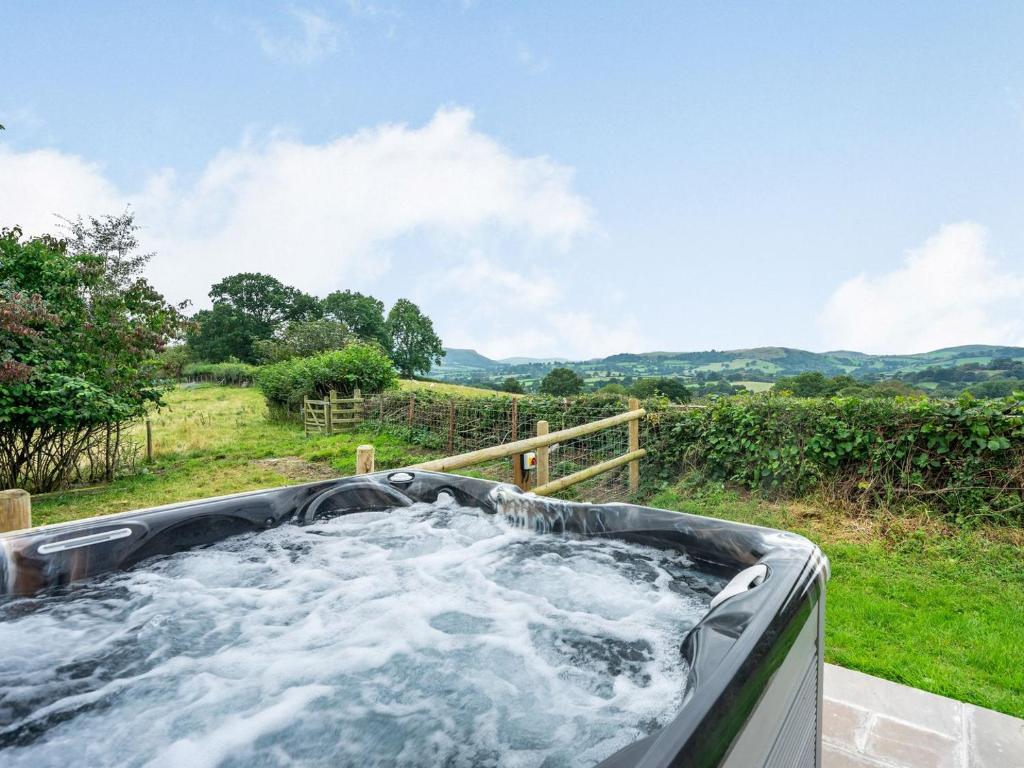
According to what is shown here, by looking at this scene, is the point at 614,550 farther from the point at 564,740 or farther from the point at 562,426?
the point at 562,426

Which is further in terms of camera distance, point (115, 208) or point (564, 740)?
point (115, 208)

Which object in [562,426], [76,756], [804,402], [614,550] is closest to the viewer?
[76,756]

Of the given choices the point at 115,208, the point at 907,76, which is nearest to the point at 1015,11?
the point at 907,76

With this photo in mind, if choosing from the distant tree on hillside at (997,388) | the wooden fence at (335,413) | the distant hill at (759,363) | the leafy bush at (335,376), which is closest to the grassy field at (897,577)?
the distant tree on hillside at (997,388)

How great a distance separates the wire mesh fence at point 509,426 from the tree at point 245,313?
2521 cm

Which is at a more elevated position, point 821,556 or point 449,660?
point 821,556

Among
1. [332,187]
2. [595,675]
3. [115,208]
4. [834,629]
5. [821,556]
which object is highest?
[115,208]

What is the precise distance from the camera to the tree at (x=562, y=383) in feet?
20.7

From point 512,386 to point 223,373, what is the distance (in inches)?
784

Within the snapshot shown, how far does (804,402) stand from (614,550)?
2.83m

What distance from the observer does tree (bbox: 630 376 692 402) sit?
5.12 meters

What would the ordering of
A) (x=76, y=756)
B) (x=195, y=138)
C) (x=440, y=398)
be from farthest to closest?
1. (x=195, y=138)
2. (x=440, y=398)
3. (x=76, y=756)

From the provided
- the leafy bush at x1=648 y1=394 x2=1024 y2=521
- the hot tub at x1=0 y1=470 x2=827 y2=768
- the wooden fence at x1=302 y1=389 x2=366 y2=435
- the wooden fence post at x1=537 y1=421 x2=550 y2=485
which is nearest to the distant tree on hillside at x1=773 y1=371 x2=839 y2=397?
the leafy bush at x1=648 y1=394 x2=1024 y2=521

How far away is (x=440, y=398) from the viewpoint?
799 centimetres
